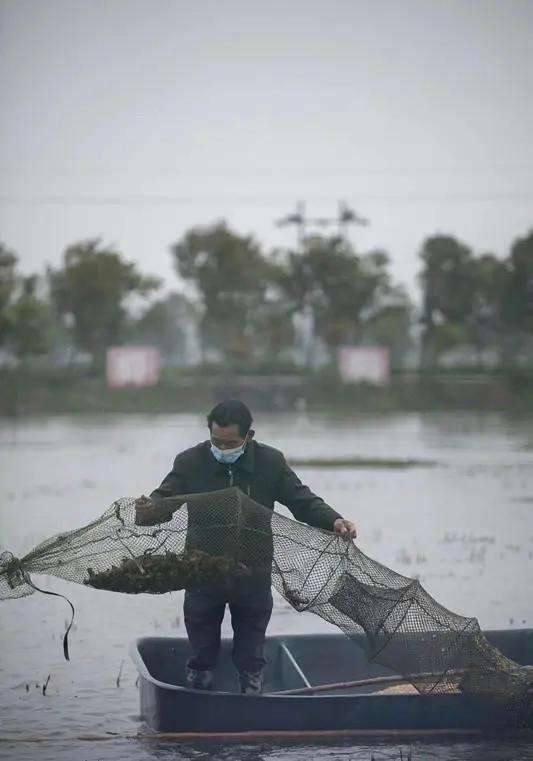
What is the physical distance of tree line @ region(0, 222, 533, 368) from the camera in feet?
187

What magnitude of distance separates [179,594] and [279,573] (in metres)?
5.37

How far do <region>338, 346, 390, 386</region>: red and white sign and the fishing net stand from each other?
154 feet

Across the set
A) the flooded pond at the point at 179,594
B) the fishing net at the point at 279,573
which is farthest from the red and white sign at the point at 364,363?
the fishing net at the point at 279,573

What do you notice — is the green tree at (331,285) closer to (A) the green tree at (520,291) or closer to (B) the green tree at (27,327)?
(A) the green tree at (520,291)

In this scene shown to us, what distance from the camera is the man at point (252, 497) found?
7.36 meters

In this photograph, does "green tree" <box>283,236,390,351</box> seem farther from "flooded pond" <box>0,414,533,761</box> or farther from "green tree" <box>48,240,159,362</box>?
"flooded pond" <box>0,414,533,761</box>

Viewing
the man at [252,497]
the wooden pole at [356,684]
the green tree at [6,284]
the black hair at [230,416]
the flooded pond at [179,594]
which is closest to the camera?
the black hair at [230,416]

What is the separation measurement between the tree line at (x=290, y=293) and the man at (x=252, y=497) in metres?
48.5

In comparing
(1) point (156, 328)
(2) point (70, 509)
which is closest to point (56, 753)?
(2) point (70, 509)

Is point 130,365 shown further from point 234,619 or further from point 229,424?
point 229,424

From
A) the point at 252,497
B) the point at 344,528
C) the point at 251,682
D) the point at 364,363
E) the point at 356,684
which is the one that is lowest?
the point at 356,684

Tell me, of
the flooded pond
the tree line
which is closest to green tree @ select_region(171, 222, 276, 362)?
the tree line

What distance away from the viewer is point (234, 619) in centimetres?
748

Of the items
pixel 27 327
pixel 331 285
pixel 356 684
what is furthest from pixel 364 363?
pixel 356 684
